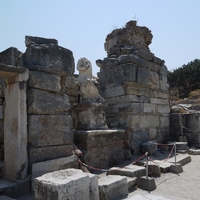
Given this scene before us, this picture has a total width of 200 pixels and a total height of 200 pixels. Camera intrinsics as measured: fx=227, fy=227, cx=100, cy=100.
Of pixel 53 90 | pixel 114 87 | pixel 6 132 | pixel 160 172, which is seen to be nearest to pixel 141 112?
pixel 114 87

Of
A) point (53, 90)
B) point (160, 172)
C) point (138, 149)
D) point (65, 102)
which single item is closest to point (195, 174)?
point (160, 172)

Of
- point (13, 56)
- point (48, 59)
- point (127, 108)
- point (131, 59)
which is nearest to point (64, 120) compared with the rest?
point (48, 59)

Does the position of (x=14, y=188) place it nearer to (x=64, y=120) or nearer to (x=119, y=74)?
(x=64, y=120)

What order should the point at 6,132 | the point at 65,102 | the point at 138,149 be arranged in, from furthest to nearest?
the point at 138,149 < the point at 65,102 < the point at 6,132

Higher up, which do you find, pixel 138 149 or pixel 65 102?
pixel 65 102

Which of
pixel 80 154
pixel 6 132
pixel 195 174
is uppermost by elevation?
pixel 6 132

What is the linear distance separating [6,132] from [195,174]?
4.25m

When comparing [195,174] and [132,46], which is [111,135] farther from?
[132,46]

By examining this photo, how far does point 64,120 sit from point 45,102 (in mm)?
564

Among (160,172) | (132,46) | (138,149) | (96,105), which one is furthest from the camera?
(132,46)

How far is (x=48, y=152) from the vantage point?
415cm

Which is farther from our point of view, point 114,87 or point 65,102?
point 114,87

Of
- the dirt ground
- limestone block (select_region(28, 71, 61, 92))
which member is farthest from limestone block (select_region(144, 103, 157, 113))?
limestone block (select_region(28, 71, 61, 92))

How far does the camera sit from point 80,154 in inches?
189
